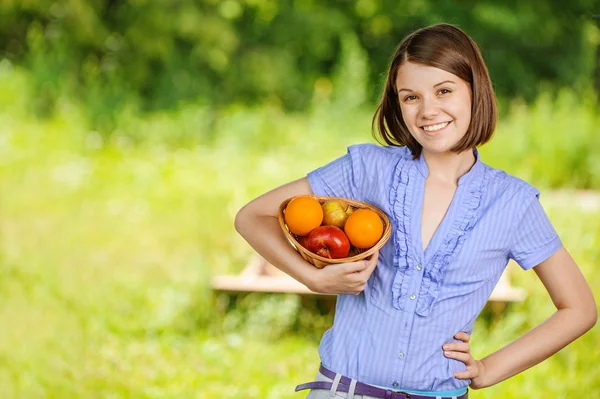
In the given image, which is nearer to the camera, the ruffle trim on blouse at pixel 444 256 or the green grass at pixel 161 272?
the ruffle trim on blouse at pixel 444 256

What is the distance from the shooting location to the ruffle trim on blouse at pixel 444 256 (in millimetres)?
1671

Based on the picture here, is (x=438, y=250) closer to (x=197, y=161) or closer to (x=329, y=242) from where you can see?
(x=329, y=242)

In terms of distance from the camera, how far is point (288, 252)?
176 cm

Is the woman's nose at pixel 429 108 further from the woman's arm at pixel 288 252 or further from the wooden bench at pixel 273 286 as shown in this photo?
the wooden bench at pixel 273 286

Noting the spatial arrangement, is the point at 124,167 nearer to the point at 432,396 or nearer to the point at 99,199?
the point at 99,199

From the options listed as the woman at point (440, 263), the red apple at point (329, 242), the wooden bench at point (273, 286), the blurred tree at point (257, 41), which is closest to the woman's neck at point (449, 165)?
the woman at point (440, 263)

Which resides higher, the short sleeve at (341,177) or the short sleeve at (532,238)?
the short sleeve at (341,177)

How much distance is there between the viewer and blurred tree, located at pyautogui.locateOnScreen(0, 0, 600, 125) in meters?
9.69

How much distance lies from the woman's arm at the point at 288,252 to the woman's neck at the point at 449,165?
0.81ft

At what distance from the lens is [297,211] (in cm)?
→ 173

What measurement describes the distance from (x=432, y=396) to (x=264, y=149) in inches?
265

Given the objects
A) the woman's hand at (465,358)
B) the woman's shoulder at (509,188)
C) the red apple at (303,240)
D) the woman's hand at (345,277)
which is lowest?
the woman's hand at (465,358)

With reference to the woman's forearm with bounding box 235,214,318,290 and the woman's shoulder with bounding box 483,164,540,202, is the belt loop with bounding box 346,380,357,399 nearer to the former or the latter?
the woman's forearm with bounding box 235,214,318,290

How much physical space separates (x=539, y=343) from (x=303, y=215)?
561 millimetres
